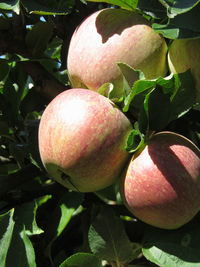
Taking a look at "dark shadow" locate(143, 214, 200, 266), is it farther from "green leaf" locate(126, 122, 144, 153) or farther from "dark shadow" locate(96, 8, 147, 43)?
"dark shadow" locate(96, 8, 147, 43)

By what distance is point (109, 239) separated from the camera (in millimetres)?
943

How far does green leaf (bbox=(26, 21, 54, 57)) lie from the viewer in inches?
41.7

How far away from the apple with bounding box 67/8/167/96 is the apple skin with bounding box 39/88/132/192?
0.05 m

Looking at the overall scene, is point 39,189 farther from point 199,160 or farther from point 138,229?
point 199,160

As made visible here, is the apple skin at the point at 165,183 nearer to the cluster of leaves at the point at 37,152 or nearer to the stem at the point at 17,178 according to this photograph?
the cluster of leaves at the point at 37,152

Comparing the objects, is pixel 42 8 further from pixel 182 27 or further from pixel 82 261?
pixel 82 261

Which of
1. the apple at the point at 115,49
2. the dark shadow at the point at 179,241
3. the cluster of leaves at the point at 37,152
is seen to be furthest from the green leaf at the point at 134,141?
the dark shadow at the point at 179,241

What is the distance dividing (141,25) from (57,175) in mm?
386

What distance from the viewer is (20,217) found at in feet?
3.07

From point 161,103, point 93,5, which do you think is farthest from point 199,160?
point 93,5

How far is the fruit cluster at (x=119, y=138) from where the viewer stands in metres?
0.82

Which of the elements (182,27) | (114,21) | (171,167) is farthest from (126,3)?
(171,167)

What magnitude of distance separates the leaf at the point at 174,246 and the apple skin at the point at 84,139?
0.57 ft

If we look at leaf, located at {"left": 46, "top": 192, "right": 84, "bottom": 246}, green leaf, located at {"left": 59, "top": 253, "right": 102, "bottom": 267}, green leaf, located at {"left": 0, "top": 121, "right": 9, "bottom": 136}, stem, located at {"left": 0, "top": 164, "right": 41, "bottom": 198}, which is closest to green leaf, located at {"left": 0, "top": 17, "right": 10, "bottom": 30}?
green leaf, located at {"left": 0, "top": 121, "right": 9, "bottom": 136}
